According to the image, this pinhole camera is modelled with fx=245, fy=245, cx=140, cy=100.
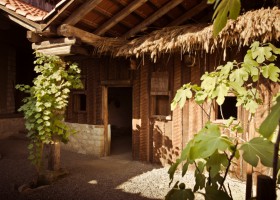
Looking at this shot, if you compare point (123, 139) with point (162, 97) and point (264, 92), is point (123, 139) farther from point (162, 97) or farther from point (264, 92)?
point (264, 92)

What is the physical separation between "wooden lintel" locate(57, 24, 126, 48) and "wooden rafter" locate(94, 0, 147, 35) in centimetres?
22

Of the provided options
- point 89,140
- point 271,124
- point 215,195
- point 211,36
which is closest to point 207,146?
point 215,195

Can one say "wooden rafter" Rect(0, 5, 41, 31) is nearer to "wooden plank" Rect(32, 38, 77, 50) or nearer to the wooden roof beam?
"wooden plank" Rect(32, 38, 77, 50)

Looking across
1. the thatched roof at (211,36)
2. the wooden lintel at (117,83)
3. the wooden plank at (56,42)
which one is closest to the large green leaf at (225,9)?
the thatched roof at (211,36)

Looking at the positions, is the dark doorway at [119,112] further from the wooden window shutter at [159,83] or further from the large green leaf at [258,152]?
the large green leaf at [258,152]

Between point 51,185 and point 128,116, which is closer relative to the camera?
point 51,185

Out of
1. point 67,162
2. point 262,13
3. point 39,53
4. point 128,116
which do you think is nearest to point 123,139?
point 128,116

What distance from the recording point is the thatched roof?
4648 millimetres

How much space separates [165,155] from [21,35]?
29.9 feet

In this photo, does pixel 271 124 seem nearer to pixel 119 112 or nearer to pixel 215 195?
pixel 215 195

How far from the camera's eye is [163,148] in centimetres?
704

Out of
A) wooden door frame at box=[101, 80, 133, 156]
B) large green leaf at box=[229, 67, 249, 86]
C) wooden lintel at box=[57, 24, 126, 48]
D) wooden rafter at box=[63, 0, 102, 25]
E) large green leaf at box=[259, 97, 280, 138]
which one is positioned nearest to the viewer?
large green leaf at box=[259, 97, 280, 138]

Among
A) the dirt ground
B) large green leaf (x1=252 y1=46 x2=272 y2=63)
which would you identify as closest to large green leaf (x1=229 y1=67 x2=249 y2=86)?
large green leaf (x1=252 y1=46 x2=272 y2=63)

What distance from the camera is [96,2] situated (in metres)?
5.65
